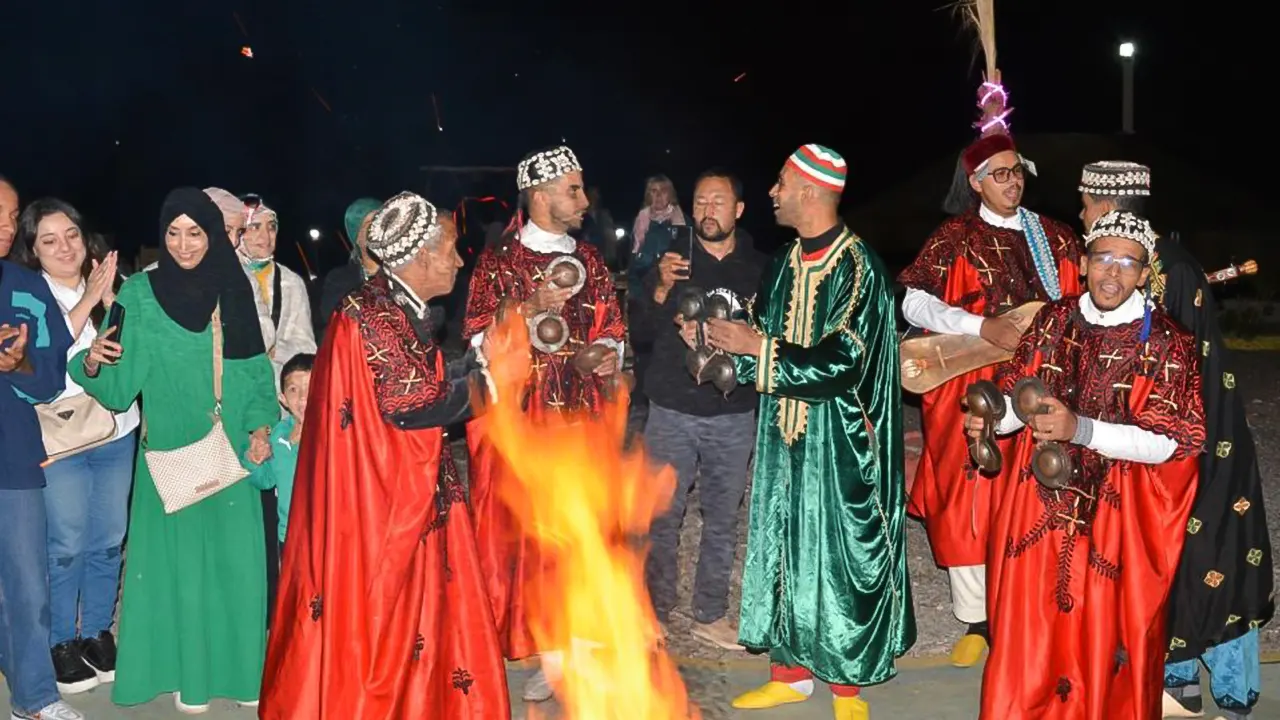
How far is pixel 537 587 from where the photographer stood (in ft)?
18.4

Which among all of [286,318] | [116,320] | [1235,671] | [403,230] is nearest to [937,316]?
[1235,671]

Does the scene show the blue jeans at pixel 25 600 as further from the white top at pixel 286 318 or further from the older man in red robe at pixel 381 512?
the white top at pixel 286 318

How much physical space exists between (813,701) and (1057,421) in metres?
1.89

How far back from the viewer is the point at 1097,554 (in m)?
4.39

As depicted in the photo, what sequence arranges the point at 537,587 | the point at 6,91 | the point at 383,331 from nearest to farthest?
1. the point at 383,331
2. the point at 537,587
3. the point at 6,91

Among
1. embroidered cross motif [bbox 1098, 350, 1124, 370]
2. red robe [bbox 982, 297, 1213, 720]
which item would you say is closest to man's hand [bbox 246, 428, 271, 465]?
red robe [bbox 982, 297, 1213, 720]

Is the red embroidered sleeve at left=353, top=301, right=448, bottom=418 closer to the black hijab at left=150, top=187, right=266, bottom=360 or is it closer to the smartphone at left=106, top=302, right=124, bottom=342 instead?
the black hijab at left=150, top=187, right=266, bottom=360

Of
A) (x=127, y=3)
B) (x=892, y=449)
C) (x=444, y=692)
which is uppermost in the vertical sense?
(x=127, y=3)

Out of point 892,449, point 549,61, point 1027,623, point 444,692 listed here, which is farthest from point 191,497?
point 549,61

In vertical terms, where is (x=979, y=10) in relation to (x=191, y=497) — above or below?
above

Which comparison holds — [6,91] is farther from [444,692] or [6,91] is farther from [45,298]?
[444,692]

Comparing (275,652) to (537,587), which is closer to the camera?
(275,652)

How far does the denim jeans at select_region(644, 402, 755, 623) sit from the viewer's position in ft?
20.2

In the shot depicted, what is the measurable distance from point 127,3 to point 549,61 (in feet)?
35.5
